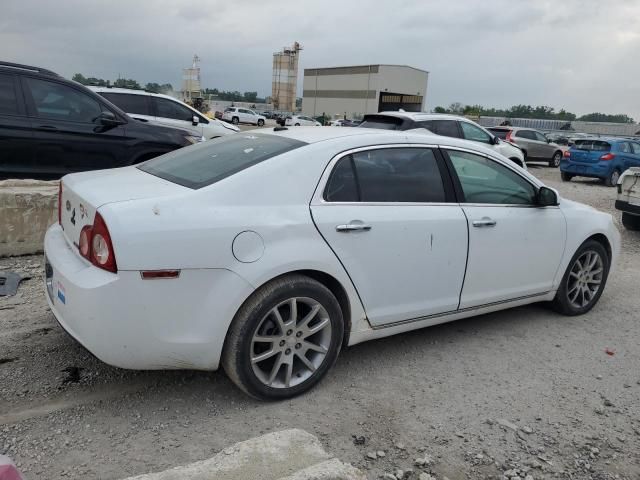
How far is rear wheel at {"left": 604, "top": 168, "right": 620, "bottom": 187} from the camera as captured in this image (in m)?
16.4

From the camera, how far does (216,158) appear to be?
3.53m

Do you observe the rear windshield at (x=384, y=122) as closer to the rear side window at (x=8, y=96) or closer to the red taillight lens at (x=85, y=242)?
the rear side window at (x=8, y=96)

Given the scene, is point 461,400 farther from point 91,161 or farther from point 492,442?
point 91,161

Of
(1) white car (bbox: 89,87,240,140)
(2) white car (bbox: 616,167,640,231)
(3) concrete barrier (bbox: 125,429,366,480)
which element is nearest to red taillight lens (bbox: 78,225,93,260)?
(3) concrete barrier (bbox: 125,429,366,480)

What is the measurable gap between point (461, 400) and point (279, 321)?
126cm

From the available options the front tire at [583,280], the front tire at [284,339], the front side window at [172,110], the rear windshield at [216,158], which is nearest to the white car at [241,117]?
the front side window at [172,110]

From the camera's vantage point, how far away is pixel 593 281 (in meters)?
5.02

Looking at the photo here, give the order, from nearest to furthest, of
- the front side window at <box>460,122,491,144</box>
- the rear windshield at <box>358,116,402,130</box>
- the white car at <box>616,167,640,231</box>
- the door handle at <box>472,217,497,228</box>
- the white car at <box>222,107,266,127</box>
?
the door handle at <box>472,217,497,228</box> → the white car at <box>616,167,640,231</box> → the rear windshield at <box>358,116,402,130</box> → the front side window at <box>460,122,491,144</box> → the white car at <box>222,107,266,127</box>

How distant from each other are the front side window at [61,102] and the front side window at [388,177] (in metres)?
4.42

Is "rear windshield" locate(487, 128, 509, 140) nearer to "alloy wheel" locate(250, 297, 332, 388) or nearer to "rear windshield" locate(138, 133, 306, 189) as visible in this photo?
"rear windshield" locate(138, 133, 306, 189)

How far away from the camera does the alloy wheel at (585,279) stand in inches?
191

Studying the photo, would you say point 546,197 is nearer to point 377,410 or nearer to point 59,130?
point 377,410

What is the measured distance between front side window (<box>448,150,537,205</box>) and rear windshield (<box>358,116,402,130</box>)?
22.7ft

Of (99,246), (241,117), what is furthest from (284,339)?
(241,117)
